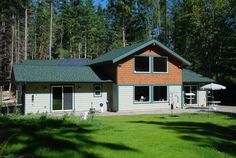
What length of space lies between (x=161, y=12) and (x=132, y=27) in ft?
16.8

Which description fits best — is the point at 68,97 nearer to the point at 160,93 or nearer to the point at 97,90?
the point at 97,90

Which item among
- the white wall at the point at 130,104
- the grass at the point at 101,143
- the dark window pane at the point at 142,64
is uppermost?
the dark window pane at the point at 142,64

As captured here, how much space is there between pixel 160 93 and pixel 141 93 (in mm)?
1916

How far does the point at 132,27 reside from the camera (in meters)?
55.1

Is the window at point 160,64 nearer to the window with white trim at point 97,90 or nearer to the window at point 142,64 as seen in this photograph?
the window at point 142,64

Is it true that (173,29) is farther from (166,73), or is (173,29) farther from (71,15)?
(166,73)

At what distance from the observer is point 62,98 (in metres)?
26.3

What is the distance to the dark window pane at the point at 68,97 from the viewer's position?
26.5 m

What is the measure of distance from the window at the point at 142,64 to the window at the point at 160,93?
1827mm

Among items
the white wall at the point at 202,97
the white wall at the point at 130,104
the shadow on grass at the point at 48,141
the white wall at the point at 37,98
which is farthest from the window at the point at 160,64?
the shadow on grass at the point at 48,141

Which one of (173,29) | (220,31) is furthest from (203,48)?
(173,29)

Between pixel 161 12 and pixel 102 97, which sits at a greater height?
pixel 161 12

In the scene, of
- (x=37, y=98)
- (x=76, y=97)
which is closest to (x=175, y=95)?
(x=76, y=97)

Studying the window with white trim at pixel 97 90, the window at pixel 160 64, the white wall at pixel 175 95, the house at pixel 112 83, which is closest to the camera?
the house at pixel 112 83
